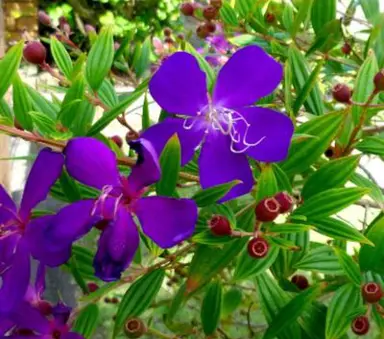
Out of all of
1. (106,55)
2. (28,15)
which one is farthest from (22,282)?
(28,15)

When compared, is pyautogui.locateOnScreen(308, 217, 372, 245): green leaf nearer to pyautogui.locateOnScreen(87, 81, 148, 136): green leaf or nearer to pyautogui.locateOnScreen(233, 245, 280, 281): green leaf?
pyautogui.locateOnScreen(233, 245, 280, 281): green leaf

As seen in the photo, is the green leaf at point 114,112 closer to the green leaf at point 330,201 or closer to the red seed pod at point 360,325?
the green leaf at point 330,201

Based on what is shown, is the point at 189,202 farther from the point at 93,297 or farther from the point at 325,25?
the point at 325,25

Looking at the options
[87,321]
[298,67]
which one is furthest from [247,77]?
[87,321]

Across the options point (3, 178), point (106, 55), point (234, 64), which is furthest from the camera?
point (3, 178)

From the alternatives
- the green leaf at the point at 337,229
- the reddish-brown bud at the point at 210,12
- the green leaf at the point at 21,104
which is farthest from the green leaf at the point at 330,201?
the reddish-brown bud at the point at 210,12

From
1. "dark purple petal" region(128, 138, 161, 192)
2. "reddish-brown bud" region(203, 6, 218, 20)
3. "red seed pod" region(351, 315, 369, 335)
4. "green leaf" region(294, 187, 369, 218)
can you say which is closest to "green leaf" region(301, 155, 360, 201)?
"green leaf" region(294, 187, 369, 218)
